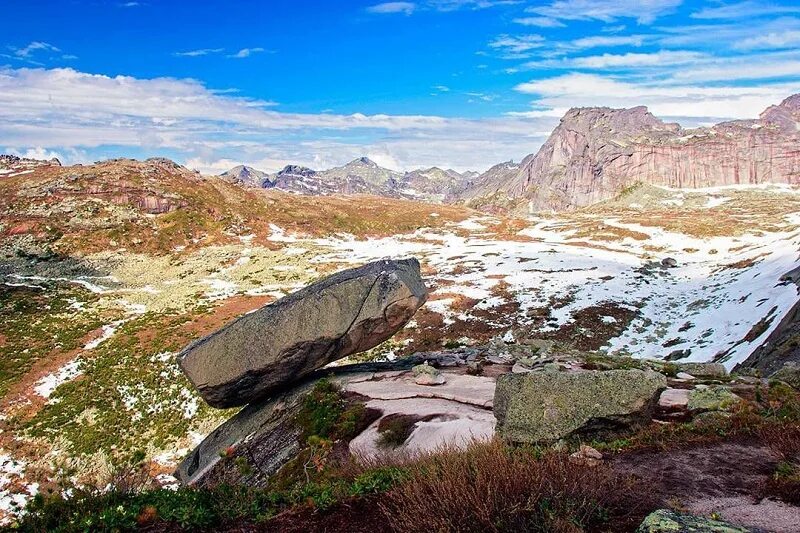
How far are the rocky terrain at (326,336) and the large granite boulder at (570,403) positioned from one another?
0.08 meters

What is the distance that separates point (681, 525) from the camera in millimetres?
5801

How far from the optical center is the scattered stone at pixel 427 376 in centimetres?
1915

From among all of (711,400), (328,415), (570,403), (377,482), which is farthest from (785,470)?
(328,415)

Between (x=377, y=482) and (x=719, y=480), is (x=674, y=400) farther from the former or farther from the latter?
(x=377, y=482)

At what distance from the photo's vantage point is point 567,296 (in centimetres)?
4709

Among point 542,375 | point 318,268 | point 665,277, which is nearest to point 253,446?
point 542,375

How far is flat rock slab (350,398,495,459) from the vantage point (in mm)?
13055

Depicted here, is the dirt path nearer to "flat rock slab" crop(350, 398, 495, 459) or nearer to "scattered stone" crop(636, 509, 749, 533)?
"scattered stone" crop(636, 509, 749, 533)

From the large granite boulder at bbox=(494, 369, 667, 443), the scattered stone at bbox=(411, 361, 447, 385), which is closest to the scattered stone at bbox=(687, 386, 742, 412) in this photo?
the large granite boulder at bbox=(494, 369, 667, 443)

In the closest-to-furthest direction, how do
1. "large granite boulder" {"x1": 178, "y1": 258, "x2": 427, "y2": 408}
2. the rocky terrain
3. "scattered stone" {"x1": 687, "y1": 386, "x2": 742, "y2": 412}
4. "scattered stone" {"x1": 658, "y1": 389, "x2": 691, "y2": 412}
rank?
"scattered stone" {"x1": 687, "y1": 386, "x2": 742, "y2": 412}, "scattered stone" {"x1": 658, "y1": 389, "x2": 691, "y2": 412}, the rocky terrain, "large granite boulder" {"x1": 178, "y1": 258, "x2": 427, "y2": 408}

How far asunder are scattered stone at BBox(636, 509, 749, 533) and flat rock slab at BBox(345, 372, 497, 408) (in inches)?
392

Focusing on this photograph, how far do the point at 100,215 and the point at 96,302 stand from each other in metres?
42.6

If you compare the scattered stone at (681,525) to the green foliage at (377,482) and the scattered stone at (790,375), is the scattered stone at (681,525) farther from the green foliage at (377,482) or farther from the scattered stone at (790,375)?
the scattered stone at (790,375)

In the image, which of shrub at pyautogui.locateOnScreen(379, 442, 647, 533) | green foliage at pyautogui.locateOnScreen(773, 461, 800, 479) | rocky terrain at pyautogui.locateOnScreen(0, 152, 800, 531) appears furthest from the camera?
rocky terrain at pyautogui.locateOnScreen(0, 152, 800, 531)
